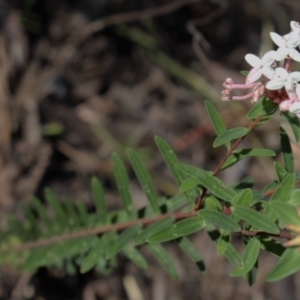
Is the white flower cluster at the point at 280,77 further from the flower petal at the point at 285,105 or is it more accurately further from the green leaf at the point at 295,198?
the green leaf at the point at 295,198

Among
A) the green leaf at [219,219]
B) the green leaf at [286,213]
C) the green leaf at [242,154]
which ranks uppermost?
the green leaf at [286,213]

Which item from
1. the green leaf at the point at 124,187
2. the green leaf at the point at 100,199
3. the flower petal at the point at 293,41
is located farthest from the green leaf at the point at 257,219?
the green leaf at the point at 100,199

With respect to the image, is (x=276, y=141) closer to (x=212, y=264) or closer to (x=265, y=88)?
(x=212, y=264)

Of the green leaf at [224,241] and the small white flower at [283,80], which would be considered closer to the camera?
the small white flower at [283,80]

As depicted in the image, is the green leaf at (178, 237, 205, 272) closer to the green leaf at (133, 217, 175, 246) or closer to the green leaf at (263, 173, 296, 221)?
the green leaf at (133, 217, 175, 246)

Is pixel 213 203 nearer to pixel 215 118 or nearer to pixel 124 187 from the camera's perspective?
pixel 215 118

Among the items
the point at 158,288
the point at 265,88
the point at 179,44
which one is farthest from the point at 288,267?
the point at 179,44
